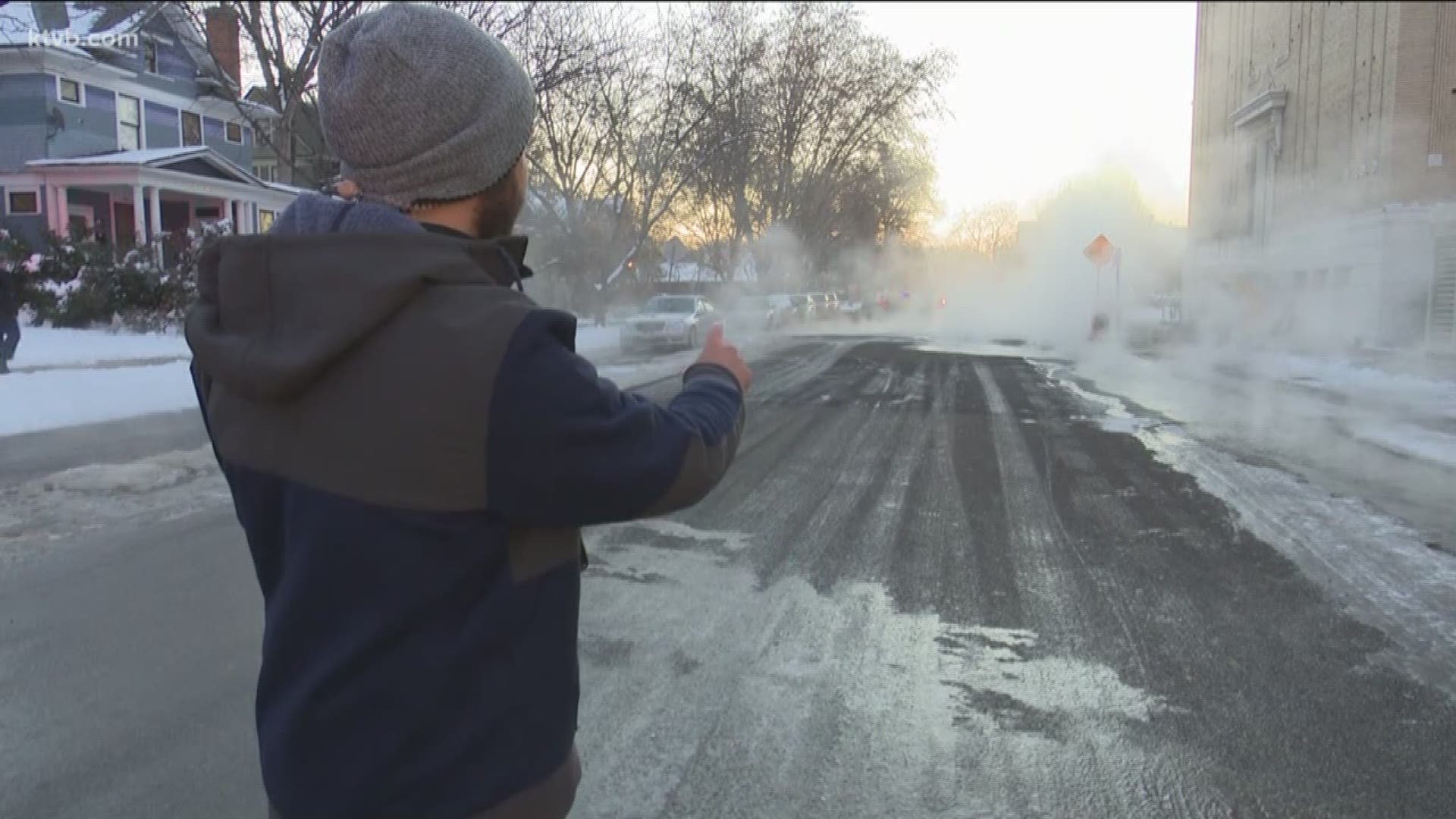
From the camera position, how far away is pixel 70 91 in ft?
80.5

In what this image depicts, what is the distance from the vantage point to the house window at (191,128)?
1137 inches

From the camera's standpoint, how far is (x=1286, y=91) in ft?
95.2

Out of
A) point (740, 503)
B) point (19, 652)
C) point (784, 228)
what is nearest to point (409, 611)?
point (19, 652)

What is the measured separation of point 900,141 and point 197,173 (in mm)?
31999

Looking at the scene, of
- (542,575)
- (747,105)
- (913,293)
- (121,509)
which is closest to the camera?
(542,575)

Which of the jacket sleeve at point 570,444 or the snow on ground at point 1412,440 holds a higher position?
the jacket sleeve at point 570,444

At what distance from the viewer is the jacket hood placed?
1.20 metres

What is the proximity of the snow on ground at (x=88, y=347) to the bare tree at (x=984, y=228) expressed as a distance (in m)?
64.4

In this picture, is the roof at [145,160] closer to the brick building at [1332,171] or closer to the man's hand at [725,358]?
the man's hand at [725,358]

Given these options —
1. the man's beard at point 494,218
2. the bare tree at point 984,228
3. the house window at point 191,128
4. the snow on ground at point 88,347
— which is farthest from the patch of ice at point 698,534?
the bare tree at point 984,228

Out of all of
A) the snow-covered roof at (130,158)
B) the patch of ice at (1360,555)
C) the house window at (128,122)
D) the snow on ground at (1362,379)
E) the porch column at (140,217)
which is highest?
the house window at (128,122)

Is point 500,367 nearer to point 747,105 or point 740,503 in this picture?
point 740,503

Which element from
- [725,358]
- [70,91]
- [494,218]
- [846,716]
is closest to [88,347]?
[70,91]

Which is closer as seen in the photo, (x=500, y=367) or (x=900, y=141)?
(x=500, y=367)
